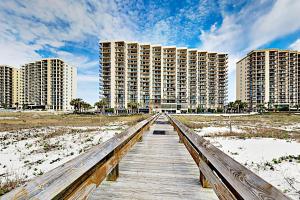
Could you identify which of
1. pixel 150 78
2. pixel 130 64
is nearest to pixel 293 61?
pixel 150 78

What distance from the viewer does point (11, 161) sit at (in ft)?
22.7

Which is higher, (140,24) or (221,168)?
(140,24)

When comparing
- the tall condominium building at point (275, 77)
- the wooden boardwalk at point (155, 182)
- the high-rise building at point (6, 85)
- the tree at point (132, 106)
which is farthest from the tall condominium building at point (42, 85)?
the tall condominium building at point (275, 77)

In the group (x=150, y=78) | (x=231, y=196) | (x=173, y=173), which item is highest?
(x=150, y=78)

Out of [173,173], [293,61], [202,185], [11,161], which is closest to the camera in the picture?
[202,185]

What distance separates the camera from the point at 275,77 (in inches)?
4434

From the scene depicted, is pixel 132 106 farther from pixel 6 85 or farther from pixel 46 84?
pixel 6 85

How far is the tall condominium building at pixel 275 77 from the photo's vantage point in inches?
4380

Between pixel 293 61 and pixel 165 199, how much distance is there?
15075 cm

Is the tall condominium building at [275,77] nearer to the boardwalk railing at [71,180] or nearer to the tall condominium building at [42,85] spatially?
the boardwalk railing at [71,180]

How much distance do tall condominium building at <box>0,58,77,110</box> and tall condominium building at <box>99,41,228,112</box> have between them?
55.4 m

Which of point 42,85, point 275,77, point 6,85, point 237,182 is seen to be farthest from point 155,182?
point 6,85

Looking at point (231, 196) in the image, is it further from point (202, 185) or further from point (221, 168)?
point (202, 185)

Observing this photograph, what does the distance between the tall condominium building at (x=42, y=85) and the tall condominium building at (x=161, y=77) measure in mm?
55405
